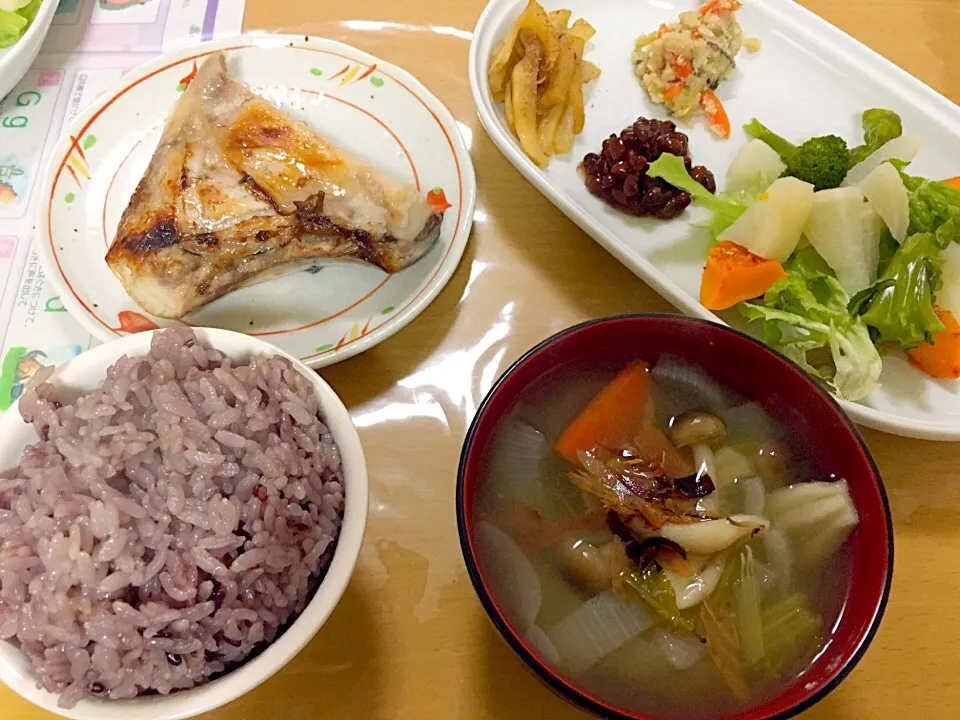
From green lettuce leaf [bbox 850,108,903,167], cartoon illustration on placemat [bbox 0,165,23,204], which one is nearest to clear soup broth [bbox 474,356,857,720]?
green lettuce leaf [bbox 850,108,903,167]

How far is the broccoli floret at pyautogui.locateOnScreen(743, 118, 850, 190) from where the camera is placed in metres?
1.41

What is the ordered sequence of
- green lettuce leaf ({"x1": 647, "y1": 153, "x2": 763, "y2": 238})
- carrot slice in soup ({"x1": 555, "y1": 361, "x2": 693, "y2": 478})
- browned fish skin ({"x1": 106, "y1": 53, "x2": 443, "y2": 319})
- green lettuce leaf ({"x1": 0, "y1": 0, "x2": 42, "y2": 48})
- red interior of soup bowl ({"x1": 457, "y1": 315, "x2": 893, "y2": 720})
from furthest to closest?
1. green lettuce leaf ({"x1": 0, "y1": 0, "x2": 42, "y2": 48})
2. green lettuce leaf ({"x1": 647, "y1": 153, "x2": 763, "y2": 238})
3. browned fish skin ({"x1": 106, "y1": 53, "x2": 443, "y2": 319})
4. carrot slice in soup ({"x1": 555, "y1": 361, "x2": 693, "y2": 478})
5. red interior of soup bowl ({"x1": 457, "y1": 315, "x2": 893, "y2": 720})

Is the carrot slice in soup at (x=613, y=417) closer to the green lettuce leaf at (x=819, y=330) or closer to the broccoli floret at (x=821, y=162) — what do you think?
the green lettuce leaf at (x=819, y=330)

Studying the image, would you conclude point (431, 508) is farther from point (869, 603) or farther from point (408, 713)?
point (869, 603)

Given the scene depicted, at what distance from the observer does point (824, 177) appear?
141 centimetres

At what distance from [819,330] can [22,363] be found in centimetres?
139

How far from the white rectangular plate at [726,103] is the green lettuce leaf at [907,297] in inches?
3.1

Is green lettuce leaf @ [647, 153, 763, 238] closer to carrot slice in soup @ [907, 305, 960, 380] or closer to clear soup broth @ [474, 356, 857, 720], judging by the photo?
carrot slice in soup @ [907, 305, 960, 380]

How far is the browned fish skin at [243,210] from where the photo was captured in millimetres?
1199

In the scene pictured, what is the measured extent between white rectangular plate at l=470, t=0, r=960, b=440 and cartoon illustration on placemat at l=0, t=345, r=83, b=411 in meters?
0.88

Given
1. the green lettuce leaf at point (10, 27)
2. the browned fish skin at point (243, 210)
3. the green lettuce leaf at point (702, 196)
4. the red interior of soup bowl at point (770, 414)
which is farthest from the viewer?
the green lettuce leaf at point (10, 27)

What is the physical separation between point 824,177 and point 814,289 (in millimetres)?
247

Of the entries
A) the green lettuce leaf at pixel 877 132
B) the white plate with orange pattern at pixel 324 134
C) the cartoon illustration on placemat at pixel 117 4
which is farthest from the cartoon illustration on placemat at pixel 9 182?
the green lettuce leaf at pixel 877 132

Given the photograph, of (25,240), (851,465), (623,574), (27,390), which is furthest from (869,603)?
(25,240)
